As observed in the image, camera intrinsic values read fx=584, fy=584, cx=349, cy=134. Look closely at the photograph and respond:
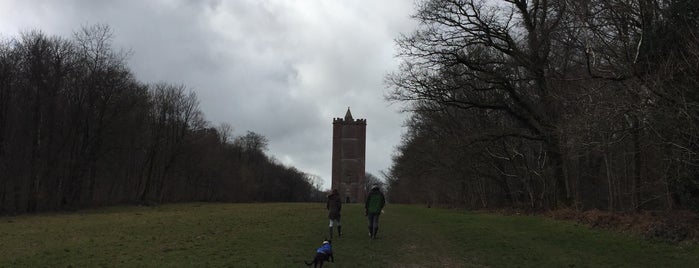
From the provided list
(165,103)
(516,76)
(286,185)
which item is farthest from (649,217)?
(286,185)

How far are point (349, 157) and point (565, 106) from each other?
8945cm

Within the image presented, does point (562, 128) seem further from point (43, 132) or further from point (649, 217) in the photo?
point (43, 132)

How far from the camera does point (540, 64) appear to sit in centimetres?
2909

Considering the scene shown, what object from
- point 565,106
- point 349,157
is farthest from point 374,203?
point 349,157

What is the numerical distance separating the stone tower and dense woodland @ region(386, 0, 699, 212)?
49.0 meters

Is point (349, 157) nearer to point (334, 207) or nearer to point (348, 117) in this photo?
point (348, 117)

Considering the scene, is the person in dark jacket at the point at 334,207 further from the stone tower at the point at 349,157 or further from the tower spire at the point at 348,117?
the tower spire at the point at 348,117

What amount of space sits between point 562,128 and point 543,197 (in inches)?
606

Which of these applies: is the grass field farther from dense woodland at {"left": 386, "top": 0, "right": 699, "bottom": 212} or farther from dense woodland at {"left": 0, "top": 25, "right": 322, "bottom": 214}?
dense woodland at {"left": 0, "top": 25, "right": 322, "bottom": 214}

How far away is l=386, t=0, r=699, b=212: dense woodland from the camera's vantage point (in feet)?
52.1

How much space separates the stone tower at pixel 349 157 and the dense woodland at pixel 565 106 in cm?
4898

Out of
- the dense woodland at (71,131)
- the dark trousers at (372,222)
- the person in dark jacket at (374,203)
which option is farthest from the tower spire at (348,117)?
the person in dark jacket at (374,203)

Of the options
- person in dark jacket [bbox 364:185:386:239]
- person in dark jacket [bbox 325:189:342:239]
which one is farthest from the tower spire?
person in dark jacket [bbox 364:185:386:239]

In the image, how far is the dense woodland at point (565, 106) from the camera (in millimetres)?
15875
